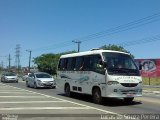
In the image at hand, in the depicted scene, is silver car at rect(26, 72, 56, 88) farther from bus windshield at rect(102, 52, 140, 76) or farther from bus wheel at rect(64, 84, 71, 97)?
bus windshield at rect(102, 52, 140, 76)

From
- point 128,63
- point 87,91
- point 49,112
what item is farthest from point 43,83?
point 49,112

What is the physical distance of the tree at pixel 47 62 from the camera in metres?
113

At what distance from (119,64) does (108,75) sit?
1.01 meters

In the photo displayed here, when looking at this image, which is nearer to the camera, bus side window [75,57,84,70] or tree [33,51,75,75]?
bus side window [75,57,84,70]

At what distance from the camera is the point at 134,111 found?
15.6 m

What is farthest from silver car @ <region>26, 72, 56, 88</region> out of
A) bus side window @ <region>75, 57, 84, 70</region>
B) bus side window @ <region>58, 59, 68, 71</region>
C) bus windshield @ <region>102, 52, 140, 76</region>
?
bus windshield @ <region>102, 52, 140, 76</region>

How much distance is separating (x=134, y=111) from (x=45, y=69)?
9931 cm

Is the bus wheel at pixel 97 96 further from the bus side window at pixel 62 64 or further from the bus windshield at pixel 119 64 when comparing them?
the bus side window at pixel 62 64

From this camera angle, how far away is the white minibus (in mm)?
18188

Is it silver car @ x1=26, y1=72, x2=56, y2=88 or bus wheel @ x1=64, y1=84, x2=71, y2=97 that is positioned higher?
silver car @ x1=26, y1=72, x2=56, y2=88

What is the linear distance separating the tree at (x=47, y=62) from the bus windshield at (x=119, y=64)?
302 feet

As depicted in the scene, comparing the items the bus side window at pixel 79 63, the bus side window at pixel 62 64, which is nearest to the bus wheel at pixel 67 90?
the bus side window at pixel 62 64

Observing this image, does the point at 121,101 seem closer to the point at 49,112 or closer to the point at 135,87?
the point at 135,87

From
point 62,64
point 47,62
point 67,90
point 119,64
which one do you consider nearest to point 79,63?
point 67,90
